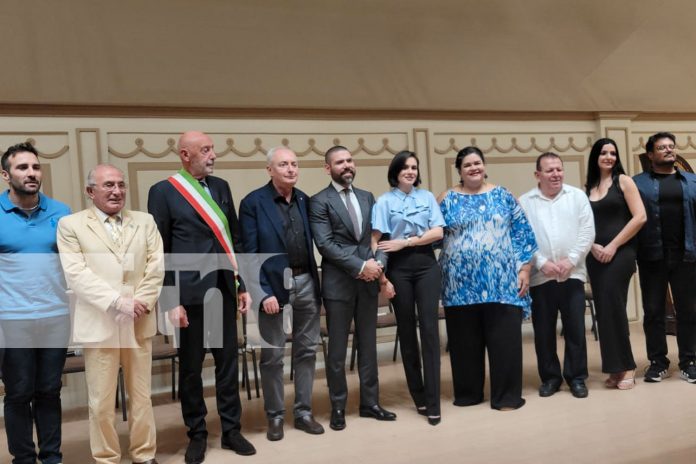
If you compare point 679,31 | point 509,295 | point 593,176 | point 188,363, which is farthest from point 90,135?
point 679,31

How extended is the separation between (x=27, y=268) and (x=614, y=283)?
9.97 feet

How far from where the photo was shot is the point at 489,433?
3246 millimetres

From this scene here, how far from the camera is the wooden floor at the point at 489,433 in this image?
9.55 ft

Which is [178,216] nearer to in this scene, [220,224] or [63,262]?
[220,224]

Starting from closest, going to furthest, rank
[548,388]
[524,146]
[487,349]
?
[487,349]
[548,388]
[524,146]

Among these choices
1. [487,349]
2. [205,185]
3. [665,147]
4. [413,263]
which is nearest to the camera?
[205,185]

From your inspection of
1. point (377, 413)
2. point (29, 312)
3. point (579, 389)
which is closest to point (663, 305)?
point (579, 389)

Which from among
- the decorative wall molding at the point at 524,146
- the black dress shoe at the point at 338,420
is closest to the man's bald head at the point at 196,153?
the black dress shoe at the point at 338,420

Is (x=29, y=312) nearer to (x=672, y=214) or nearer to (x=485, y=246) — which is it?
(x=485, y=246)

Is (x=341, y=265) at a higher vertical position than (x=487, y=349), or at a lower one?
higher

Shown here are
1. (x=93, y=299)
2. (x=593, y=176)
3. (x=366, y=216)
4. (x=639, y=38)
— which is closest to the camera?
(x=93, y=299)

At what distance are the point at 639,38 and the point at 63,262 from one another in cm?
480

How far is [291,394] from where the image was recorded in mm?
4324

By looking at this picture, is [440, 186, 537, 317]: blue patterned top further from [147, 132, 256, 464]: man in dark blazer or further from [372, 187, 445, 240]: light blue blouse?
[147, 132, 256, 464]: man in dark blazer
